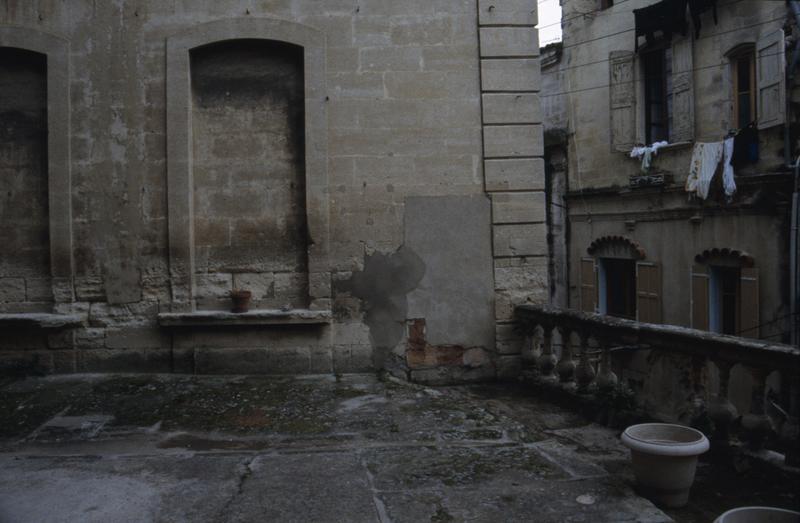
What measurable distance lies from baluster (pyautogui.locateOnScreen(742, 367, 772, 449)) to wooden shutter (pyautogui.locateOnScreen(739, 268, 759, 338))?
27.2 feet

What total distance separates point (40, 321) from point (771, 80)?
11.7 m

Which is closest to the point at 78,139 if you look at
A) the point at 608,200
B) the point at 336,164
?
the point at 336,164

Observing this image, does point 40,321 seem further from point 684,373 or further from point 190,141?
point 684,373

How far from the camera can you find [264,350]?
22.3 feet

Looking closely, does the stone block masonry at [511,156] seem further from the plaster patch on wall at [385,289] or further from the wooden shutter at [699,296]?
the wooden shutter at [699,296]

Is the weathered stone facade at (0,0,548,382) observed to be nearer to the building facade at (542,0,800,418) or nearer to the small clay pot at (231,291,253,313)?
the small clay pot at (231,291,253,313)

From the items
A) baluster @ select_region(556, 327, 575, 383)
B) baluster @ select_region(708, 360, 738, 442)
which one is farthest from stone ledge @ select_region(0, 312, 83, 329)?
baluster @ select_region(708, 360, 738, 442)

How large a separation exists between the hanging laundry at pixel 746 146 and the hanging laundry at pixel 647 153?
6.39 feet

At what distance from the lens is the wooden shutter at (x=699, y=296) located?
41.3 ft

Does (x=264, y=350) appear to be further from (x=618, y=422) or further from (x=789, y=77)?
(x=789, y=77)

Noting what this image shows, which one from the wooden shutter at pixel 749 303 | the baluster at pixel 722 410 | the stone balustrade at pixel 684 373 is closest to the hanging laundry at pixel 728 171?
the wooden shutter at pixel 749 303

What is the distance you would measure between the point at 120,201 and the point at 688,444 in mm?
5794

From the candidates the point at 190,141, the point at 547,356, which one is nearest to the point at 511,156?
the point at 547,356

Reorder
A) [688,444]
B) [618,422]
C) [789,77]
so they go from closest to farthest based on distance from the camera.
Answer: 1. [688,444]
2. [618,422]
3. [789,77]
